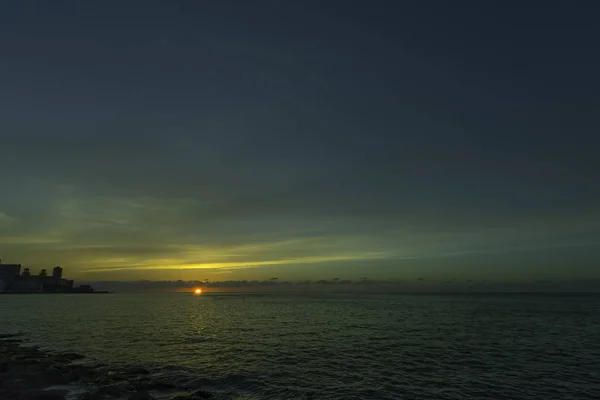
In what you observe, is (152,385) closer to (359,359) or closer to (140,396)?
(140,396)

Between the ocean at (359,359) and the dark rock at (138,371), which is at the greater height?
the dark rock at (138,371)

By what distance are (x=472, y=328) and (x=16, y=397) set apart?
7250 centimetres

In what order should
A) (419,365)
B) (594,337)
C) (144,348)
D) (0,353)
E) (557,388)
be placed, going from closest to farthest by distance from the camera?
(557,388) → (419,365) → (0,353) → (144,348) → (594,337)

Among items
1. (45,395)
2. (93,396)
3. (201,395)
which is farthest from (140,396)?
(45,395)

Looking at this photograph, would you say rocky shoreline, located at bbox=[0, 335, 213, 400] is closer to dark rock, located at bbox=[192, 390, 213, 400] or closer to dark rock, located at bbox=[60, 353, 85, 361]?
dark rock, located at bbox=[192, 390, 213, 400]

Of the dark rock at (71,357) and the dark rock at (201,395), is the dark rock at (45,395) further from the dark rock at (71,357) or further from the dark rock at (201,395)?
the dark rock at (71,357)

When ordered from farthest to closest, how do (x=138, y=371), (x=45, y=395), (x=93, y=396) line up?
(x=138, y=371) → (x=93, y=396) → (x=45, y=395)

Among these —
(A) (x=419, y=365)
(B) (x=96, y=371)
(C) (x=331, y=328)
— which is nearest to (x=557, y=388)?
(A) (x=419, y=365)

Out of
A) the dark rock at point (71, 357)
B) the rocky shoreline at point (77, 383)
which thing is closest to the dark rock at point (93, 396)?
the rocky shoreline at point (77, 383)

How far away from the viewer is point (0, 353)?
44094mm

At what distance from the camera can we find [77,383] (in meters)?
31.3

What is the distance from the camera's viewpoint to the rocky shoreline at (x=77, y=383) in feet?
89.5

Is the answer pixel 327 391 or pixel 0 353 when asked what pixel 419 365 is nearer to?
pixel 327 391

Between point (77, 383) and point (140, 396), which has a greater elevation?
point (140, 396)
